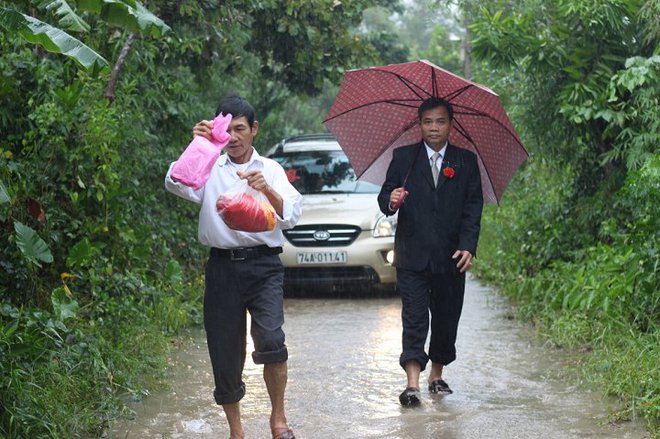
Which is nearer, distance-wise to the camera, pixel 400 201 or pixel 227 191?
pixel 227 191

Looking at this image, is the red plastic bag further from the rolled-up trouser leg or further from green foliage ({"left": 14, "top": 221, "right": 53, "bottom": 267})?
green foliage ({"left": 14, "top": 221, "right": 53, "bottom": 267})

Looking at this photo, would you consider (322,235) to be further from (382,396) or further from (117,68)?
(382,396)

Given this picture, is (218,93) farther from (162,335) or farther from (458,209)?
(458,209)

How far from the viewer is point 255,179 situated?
566cm

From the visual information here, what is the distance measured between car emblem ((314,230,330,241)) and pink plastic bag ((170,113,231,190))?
665 cm

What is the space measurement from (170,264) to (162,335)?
126cm

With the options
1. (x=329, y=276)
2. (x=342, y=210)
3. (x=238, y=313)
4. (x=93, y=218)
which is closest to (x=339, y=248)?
(x=329, y=276)

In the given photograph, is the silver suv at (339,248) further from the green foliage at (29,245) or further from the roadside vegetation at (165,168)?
the green foliage at (29,245)

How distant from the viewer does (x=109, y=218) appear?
27.3 feet

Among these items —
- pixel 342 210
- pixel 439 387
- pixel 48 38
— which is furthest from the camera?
pixel 342 210

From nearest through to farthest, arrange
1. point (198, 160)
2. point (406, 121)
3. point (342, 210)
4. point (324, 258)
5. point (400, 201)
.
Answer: point (198, 160)
point (400, 201)
point (406, 121)
point (324, 258)
point (342, 210)

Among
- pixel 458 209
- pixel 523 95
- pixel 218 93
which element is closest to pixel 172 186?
pixel 458 209

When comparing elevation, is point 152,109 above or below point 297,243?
above

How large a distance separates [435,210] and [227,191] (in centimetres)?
190
